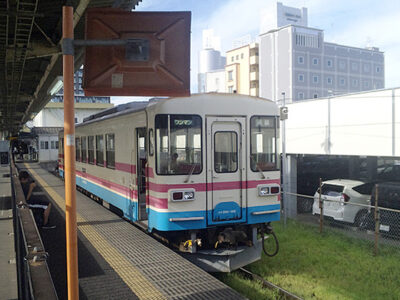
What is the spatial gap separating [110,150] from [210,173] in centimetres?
369

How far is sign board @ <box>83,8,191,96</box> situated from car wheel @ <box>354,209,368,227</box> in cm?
1015

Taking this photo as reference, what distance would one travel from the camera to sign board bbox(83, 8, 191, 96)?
3.62 m

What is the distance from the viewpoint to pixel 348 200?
12.5 meters

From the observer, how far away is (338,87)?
59.6 meters

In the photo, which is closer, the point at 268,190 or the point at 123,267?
the point at 123,267

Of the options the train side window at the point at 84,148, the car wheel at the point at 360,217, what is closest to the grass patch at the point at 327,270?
the car wheel at the point at 360,217

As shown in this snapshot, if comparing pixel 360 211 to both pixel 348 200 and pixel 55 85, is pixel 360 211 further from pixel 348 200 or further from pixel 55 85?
pixel 55 85

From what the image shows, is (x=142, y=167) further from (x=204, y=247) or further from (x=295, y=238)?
(x=295, y=238)

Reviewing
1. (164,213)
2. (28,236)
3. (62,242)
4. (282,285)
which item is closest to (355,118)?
(282,285)

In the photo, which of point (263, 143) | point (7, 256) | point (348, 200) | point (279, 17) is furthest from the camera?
point (279, 17)

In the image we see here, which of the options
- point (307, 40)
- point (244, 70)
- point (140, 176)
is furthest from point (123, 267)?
point (244, 70)

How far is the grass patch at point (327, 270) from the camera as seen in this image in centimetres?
700

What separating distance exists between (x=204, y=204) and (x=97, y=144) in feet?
17.2

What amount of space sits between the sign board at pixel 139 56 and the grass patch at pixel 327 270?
4350 mm
